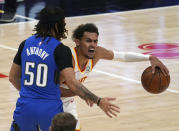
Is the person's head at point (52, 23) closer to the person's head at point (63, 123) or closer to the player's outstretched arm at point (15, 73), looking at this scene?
the player's outstretched arm at point (15, 73)

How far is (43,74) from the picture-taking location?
15.4 ft

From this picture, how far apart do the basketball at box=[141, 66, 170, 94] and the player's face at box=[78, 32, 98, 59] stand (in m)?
0.83

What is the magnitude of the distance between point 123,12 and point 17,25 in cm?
325

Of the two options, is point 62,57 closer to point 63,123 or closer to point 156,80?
point 63,123

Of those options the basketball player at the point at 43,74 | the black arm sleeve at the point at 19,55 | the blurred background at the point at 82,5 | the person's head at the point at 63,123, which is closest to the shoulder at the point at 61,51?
the basketball player at the point at 43,74

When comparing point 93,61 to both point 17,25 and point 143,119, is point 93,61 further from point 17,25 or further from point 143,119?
point 17,25

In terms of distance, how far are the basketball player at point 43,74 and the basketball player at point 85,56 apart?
686 millimetres

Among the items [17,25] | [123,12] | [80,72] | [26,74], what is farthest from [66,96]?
[123,12]

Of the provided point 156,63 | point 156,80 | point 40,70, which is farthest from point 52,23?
point 156,80

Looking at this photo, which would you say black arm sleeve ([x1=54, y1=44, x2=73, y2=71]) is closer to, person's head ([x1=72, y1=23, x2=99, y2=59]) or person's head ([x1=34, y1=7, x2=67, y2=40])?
person's head ([x1=34, y1=7, x2=67, y2=40])

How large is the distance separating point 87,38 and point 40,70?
2.99ft

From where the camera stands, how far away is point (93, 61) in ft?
19.0

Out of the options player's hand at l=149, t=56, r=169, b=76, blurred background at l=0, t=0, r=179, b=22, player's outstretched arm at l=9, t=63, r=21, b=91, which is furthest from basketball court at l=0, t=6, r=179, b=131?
player's outstretched arm at l=9, t=63, r=21, b=91

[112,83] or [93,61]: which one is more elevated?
[93,61]
